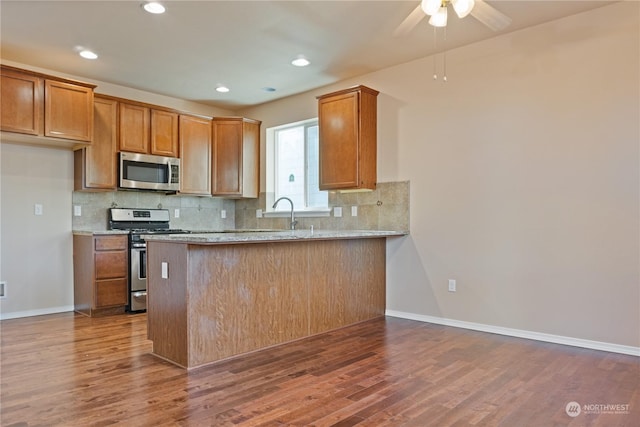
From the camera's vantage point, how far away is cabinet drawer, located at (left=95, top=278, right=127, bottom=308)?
4.41 meters

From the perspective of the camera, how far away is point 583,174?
10.9 feet

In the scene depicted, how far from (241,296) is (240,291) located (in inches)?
1.5

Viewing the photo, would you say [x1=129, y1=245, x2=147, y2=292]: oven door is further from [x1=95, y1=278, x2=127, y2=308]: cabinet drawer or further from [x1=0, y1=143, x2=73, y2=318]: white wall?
[x1=0, y1=143, x2=73, y2=318]: white wall

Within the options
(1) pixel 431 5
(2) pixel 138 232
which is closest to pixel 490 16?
(1) pixel 431 5

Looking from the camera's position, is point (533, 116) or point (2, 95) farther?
point (2, 95)

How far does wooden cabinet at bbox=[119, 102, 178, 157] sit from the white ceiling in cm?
36

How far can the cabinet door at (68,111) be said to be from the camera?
13.5 feet

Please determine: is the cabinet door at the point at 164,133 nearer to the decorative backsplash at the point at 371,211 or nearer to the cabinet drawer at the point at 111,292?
the cabinet drawer at the point at 111,292

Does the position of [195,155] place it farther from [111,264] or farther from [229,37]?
[229,37]

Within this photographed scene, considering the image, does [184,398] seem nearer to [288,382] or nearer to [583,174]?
[288,382]

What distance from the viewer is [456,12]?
2.83 m

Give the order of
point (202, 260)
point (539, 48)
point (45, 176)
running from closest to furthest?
point (202, 260) < point (539, 48) < point (45, 176)

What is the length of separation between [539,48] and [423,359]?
106 inches

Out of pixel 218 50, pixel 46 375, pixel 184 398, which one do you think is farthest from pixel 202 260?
pixel 218 50
